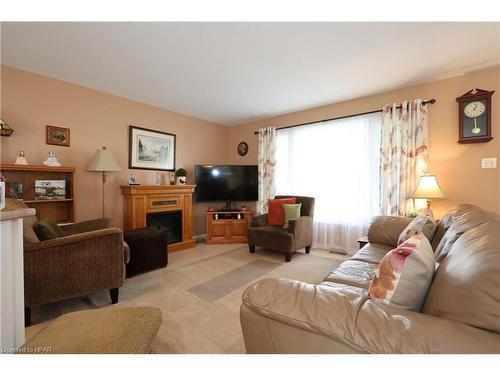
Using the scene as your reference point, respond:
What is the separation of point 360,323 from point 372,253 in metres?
1.58

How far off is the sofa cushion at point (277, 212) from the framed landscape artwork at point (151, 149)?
1.94 metres

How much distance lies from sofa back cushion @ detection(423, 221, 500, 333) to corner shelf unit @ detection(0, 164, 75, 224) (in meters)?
3.34

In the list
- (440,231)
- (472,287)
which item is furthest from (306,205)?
(472,287)

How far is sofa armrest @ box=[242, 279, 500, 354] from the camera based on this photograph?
58cm

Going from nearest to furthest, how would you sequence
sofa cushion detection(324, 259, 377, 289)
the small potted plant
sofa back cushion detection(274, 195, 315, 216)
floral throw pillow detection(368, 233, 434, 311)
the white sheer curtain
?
floral throw pillow detection(368, 233, 434, 311) < sofa cushion detection(324, 259, 377, 289) < the white sheer curtain < sofa back cushion detection(274, 195, 315, 216) < the small potted plant

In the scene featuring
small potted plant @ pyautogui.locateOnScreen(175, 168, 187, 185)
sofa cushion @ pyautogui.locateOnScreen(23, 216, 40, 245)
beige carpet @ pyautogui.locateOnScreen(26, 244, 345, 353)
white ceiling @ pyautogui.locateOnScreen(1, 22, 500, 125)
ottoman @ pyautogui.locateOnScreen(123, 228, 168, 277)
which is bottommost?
beige carpet @ pyautogui.locateOnScreen(26, 244, 345, 353)

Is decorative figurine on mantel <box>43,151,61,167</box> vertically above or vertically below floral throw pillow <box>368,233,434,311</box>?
above

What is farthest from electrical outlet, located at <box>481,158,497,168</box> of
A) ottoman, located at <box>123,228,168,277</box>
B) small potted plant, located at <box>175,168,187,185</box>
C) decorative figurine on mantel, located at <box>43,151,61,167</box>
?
decorative figurine on mantel, located at <box>43,151,61,167</box>

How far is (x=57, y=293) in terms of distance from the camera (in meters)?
1.70

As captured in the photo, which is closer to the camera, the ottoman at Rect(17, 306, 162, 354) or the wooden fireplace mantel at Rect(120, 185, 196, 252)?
the ottoman at Rect(17, 306, 162, 354)

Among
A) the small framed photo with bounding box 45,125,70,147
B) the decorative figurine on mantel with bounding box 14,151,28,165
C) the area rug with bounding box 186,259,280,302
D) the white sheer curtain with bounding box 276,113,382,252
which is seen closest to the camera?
the area rug with bounding box 186,259,280,302

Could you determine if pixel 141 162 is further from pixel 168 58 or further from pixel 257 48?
pixel 257 48

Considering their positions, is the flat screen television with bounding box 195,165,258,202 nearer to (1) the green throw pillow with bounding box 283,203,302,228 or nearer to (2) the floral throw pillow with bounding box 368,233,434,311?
(1) the green throw pillow with bounding box 283,203,302,228

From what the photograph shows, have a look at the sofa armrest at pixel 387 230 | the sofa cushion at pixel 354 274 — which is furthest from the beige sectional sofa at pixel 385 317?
the sofa armrest at pixel 387 230
